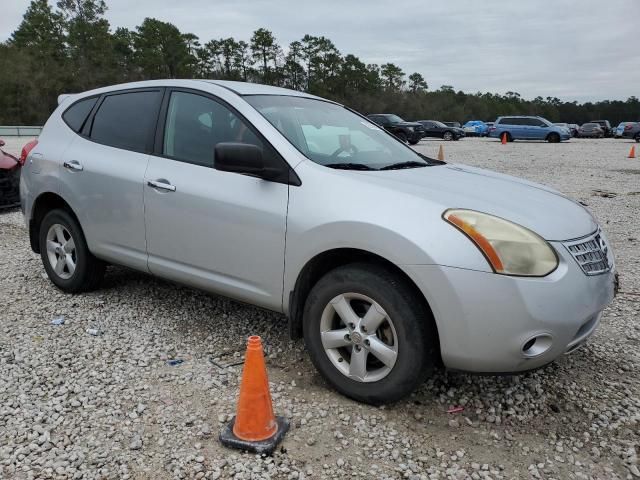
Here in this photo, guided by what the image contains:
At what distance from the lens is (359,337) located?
2.82 m

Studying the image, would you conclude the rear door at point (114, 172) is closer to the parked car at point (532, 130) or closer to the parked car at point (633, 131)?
the parked car at point (532, 130)

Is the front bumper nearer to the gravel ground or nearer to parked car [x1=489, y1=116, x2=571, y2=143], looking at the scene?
the gravel ground

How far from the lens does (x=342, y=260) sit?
3.05 metres

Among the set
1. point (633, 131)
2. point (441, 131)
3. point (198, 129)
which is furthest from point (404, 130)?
point (198, 129)

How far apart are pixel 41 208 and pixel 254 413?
3.19m

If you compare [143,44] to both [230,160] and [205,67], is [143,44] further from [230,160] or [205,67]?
[230,160]

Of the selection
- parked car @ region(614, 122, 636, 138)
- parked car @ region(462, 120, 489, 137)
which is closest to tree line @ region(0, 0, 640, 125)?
parked car @ region(462, 120, 489, 137)

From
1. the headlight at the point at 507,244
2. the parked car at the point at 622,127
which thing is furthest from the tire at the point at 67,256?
the parked car at the point at 622,127

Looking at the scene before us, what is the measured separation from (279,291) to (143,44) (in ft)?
237

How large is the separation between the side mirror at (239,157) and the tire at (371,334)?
0.74 metres

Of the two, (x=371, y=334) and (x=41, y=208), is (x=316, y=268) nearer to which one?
(x=371, y=334)

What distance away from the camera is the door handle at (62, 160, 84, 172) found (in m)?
4.19

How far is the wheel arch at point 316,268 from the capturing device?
113 inches

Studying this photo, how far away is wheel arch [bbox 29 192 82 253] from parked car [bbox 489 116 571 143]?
3255 centimetres
